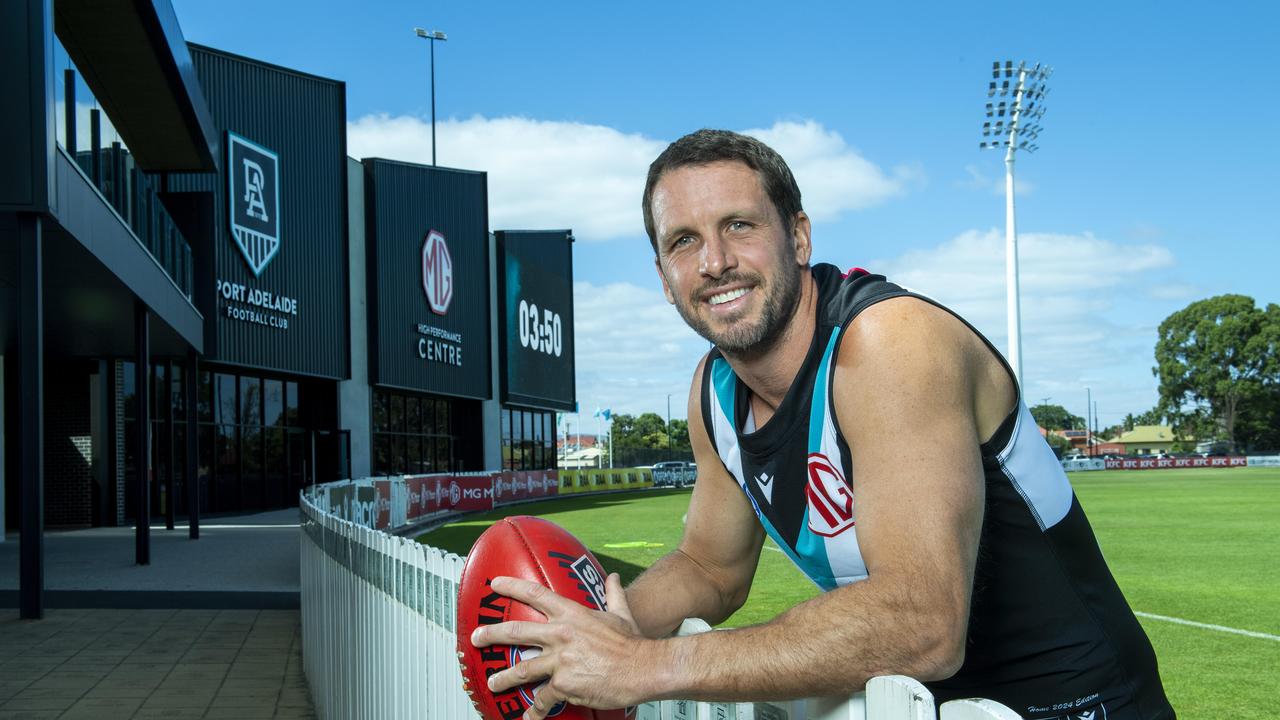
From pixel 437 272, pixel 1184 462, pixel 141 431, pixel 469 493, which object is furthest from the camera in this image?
pixel 1184 462

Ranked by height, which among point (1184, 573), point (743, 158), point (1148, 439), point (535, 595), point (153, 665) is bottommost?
point (1148, 439)

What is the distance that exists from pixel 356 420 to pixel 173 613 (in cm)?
2575

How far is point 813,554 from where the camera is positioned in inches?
94.7

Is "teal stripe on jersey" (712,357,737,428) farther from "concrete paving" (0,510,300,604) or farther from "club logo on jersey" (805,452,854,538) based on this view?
"concrete paving" (0,510,300,604)

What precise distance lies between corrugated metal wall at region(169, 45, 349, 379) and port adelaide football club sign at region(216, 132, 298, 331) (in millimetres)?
156

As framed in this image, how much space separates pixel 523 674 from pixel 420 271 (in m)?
40.1

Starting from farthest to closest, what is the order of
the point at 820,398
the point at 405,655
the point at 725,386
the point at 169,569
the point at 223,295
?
the point at 223,295
the point at 169,569
the point at 405,655
the point at 725,386
the point at 820,398

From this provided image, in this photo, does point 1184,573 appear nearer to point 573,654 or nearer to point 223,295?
point 573,654

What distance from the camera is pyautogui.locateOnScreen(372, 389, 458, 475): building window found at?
132 feet

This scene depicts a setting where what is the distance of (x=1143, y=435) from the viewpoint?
6299 inches

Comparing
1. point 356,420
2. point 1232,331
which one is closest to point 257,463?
point 356,420

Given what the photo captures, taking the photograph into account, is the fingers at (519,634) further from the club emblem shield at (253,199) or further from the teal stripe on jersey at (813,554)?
the club emblem shield at (253,199)

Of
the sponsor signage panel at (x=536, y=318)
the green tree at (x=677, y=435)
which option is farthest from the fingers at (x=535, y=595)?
the green tree at (x=677, y=435)

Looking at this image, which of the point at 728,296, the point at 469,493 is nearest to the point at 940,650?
the point at 728,296
